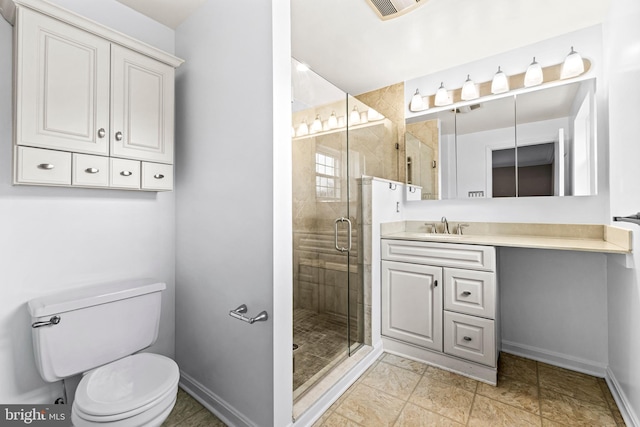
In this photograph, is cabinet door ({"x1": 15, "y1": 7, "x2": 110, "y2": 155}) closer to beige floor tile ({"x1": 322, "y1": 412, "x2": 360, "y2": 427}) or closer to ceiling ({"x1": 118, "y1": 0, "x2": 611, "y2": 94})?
ceiling ({"x1": 118, "y1": 0, "x2": 611, "y2": 94})

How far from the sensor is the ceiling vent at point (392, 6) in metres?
1.67

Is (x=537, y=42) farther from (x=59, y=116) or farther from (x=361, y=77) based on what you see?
(x=59, y=116)

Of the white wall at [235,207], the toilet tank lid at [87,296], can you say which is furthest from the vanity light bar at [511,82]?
the toilet tank lid at [87,296]

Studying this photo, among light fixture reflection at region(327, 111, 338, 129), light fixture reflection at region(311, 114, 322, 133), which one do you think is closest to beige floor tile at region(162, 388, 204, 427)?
light fixture reflection at region(311, 114, 322, 133)

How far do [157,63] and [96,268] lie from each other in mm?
1232

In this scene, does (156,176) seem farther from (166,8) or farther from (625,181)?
(625,181)

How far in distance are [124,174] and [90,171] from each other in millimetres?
149

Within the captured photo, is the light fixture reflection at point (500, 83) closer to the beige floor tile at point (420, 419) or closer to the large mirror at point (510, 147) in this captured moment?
the large mirror at point (510, 147)

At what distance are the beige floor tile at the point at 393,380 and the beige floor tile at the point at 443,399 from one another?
5 centimetres

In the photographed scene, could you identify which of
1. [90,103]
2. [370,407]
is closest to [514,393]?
[370,407]

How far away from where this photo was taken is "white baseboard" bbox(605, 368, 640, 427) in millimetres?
1447

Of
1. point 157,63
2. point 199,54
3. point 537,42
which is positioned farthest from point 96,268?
point 537,42

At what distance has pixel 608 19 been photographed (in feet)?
6.07

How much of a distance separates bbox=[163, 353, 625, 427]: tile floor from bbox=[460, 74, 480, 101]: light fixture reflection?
216 cm
